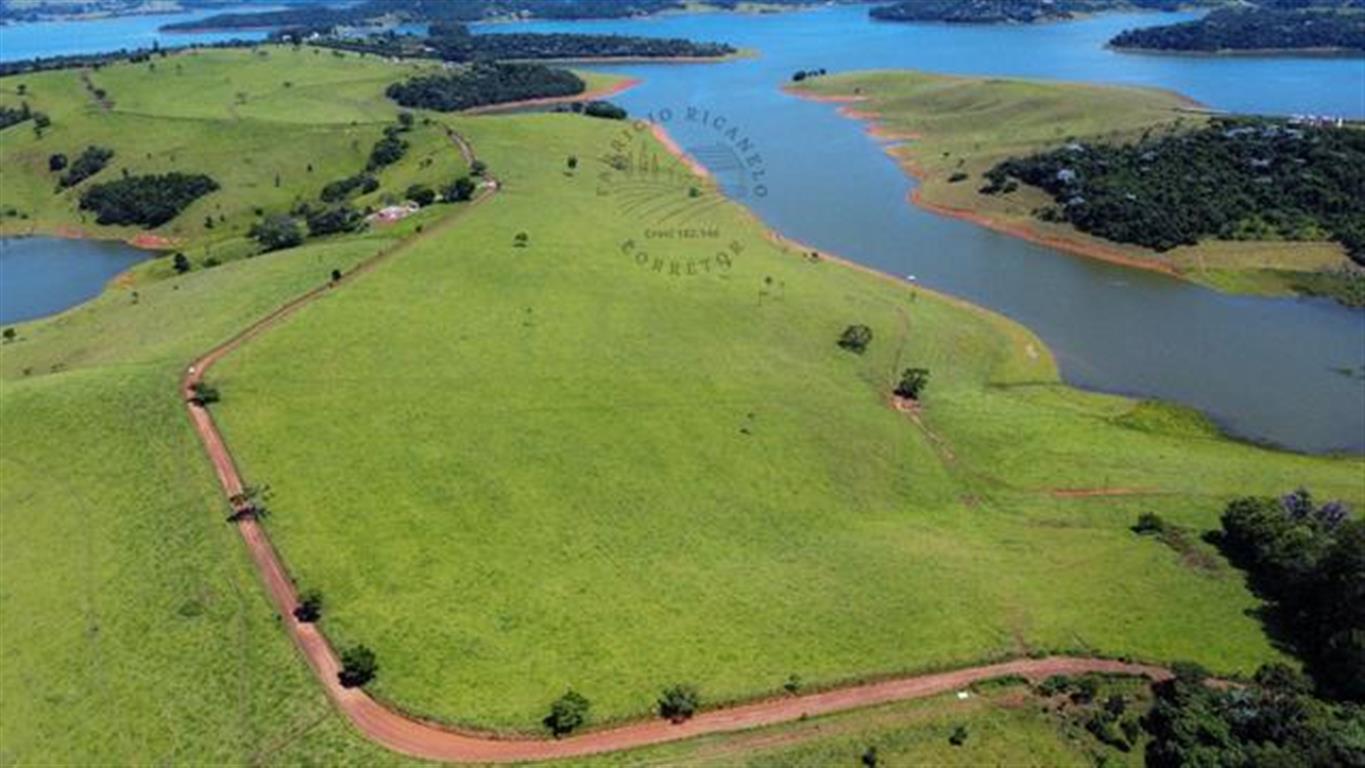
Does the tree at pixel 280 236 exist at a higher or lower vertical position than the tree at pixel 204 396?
higher

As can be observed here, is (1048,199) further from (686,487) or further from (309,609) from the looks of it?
(309,609)

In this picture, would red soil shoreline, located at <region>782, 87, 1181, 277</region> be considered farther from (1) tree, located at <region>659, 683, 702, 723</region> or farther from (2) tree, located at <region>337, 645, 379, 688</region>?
(2) tree, located at <region>337, 645, 379, 688</region>

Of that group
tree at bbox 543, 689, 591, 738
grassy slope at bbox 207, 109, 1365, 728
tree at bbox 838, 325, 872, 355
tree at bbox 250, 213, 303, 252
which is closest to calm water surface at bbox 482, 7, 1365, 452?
grassy slope at bbox 207, 109, 1365, 728

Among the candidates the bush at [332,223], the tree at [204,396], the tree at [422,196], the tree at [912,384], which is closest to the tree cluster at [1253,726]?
the tree at [912,384]

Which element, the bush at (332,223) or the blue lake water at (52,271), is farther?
the blue lake water at (52,271)

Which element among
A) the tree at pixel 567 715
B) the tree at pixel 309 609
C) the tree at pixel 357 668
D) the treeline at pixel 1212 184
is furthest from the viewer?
the treeline at pixel 1212 184

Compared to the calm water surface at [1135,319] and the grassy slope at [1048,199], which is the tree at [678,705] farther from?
the grassy slope at [1048,199]

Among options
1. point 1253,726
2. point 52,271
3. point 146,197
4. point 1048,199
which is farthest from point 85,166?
point 1253,726
